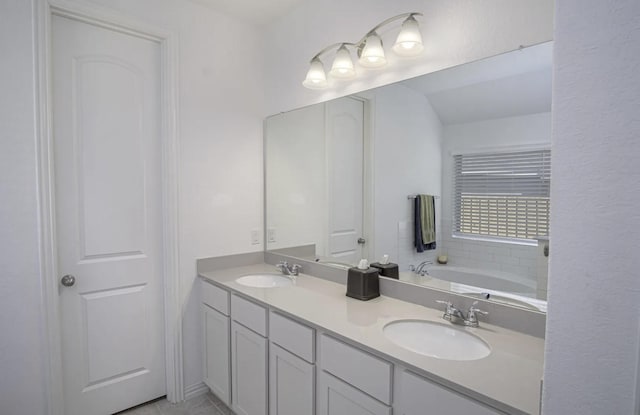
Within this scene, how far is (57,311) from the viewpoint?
183 centimetres

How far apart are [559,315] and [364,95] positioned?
1.54 m

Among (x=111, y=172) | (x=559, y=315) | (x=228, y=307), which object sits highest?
(x=111, y=172)

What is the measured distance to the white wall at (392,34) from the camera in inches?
52.6

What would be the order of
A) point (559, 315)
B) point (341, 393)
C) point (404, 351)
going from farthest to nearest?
point (341, 393), point (404, 351), point (559, 315)

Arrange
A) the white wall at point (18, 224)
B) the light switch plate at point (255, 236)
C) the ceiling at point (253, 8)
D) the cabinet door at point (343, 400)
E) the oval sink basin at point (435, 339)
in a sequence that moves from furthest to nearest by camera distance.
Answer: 1. the light switch plate at point (255, 236)
2. the ceiling at point (253, 8)
3. the white wall at point (18, 224)
4. the oval sink basin at point (435, 339)
5. the cabinet door at point (343, 400)

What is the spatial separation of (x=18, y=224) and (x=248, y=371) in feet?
4.52

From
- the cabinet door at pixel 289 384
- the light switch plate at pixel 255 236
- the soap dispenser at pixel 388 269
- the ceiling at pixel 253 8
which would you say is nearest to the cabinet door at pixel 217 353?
the cabinet door at pixel 289 384

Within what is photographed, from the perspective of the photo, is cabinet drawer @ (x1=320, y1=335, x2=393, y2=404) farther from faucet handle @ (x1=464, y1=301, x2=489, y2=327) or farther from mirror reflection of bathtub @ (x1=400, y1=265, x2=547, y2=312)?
mirror reflection of bathtub @ (x1=400, y1=265, x2=547, y2=312)

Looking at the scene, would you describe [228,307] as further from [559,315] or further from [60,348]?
[559,315]

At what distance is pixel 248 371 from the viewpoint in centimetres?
186

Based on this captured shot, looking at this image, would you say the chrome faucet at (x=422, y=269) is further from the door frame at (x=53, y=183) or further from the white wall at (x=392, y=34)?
the door frame at (x=53, y=183)

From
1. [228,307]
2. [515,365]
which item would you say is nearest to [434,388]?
[515,365]

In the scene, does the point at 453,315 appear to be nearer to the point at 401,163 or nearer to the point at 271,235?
the point at 401,163

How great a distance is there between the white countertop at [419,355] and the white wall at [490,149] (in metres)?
0.26
